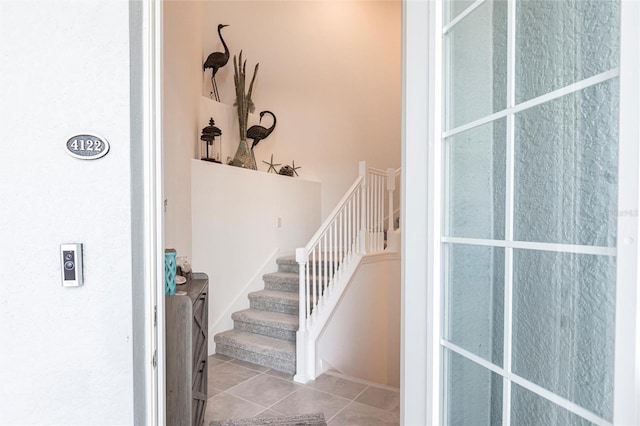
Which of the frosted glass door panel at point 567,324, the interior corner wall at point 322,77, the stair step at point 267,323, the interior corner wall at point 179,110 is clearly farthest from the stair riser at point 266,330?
the frosted glass door panel at point 567,324

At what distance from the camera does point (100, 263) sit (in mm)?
1055

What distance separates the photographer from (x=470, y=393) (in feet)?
3.41

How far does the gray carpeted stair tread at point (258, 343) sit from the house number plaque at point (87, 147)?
8.19 ft

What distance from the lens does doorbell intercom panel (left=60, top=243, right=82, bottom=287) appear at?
102 cm

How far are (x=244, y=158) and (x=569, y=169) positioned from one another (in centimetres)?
372

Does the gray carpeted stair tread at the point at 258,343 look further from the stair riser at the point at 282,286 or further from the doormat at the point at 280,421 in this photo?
the doormat at the point at 280,421

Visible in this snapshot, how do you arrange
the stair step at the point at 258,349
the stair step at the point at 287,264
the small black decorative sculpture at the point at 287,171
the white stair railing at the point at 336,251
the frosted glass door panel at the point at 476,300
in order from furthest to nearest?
the small black decorative sculpture at the point at 287,171, the stair step at the point at 287,264, the stair step at the point at 258,349, the white stair railing at the point at 336,251, the frosted glass door panel at the point at 476,300

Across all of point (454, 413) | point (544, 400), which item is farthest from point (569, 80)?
point (454, 413)

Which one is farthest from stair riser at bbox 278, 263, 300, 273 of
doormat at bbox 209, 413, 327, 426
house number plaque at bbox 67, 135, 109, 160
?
house number plaque at bbox 67, 135, 109, 160

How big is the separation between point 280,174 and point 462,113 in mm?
3749

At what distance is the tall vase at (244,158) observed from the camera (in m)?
4.08

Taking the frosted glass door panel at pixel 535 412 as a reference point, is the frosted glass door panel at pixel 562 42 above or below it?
above

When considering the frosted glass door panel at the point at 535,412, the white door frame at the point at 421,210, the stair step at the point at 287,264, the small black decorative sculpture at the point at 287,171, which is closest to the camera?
the frosted glass door panel at the point at 535,412

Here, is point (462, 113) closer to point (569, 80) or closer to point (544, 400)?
point (569, 80)
